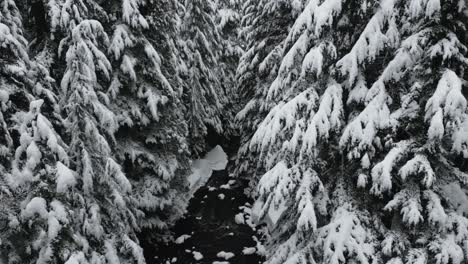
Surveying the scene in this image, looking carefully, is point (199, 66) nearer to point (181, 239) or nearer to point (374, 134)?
point (181, 239)

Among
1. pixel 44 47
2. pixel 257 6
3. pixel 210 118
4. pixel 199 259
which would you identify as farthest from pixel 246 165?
pixel 44 47

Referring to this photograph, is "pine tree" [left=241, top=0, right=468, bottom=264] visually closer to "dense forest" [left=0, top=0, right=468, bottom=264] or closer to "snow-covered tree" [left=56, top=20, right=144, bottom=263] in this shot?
"dense forest" [left=0, top=0, right=468, bottom=264]

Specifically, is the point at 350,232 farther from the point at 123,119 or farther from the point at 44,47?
the point at 44,47

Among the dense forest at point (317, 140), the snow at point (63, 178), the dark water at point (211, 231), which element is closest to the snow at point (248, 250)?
the dark water at point (211, 231)

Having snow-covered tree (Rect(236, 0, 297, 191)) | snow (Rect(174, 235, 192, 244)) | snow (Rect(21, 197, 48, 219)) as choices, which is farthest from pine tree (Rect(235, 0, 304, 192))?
Answer: snow (Rect(21, 197, 48, 219))

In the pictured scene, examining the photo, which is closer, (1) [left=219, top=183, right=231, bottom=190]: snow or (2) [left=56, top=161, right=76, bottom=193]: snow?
(2) [left=56, top=161, right=76, bottom=193]: snow

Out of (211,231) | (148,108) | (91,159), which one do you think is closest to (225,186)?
(211,231)
